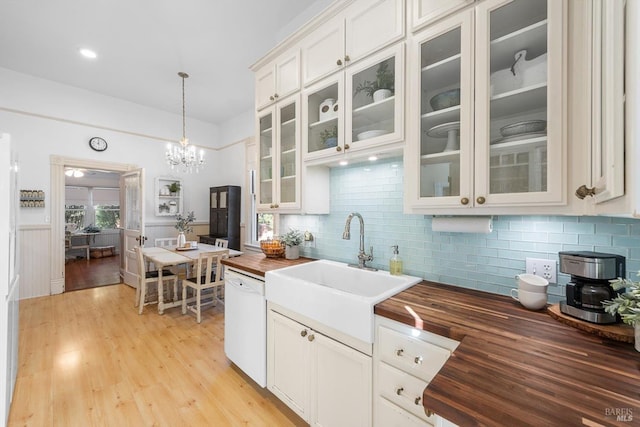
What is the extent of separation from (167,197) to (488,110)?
17.9ft

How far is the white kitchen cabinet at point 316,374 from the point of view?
1.26 metres

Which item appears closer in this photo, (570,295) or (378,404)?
(570,295)

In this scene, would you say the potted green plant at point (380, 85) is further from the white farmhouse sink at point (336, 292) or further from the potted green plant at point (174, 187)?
the potted green plant at point (174, 187)

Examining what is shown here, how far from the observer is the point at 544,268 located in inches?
49.0

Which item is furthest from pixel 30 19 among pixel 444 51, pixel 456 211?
pixel 456 211

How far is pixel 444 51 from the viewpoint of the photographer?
1.35m

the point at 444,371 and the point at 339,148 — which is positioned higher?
the point at 339,148

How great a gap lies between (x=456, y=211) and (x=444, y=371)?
32.1 inches

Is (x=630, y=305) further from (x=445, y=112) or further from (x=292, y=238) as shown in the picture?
(x=292, y=238)

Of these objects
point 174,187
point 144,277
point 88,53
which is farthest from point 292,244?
point 174,187

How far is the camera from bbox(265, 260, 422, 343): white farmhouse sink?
1.22 metres

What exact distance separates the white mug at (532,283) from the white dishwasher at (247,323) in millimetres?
1477

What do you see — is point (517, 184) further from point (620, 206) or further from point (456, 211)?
point (620, 206)

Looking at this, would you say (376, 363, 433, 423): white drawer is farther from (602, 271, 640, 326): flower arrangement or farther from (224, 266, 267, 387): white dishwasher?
(224, 266, 267, 387): white dishwasher
